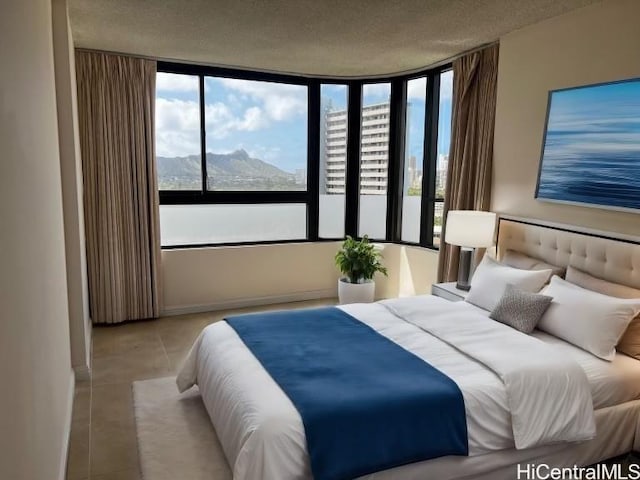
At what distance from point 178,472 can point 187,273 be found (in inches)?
111

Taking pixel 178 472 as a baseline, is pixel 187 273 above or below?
above

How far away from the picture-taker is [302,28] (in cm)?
377

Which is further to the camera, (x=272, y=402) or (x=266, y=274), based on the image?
(x=266, y=274)

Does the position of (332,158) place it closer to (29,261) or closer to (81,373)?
(81,373)

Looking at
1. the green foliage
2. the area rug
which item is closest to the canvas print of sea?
the area rug

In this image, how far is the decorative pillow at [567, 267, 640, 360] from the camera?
2.79m

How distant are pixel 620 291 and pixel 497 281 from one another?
752 mm

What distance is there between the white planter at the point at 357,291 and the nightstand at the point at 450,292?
1132mm

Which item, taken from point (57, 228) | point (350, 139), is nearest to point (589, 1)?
point (350, 139)

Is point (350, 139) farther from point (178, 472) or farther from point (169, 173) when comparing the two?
point (178, 472)

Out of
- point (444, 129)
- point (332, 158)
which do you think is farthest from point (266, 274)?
point (444, 129)

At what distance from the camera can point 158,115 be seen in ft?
16.3

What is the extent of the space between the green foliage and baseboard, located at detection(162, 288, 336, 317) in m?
0.65

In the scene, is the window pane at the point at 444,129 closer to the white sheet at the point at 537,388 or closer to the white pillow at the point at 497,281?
the white pillow at the point at 497,281
